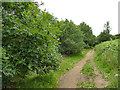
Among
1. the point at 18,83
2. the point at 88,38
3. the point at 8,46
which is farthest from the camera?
the point at 88,38

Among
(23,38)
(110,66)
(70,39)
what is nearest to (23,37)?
(23,38)

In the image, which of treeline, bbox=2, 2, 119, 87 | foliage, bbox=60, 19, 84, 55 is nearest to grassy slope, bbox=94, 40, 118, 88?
treeline, bbox=2, 2, 119, 87

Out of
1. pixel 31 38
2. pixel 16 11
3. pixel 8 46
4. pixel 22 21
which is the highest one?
pixel 16 11

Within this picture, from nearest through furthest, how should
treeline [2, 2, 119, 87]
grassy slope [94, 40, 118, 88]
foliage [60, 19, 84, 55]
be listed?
treeline [2, 2, 119, 87], grassy slope [94, 40, 118, 88], foliage [60, 19, 84, 55]

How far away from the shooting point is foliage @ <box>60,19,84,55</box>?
656 inches

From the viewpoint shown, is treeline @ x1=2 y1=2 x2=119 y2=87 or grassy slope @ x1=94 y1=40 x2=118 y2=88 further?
grassy slope @ x1=94 y1=40 x2=118 y2=88

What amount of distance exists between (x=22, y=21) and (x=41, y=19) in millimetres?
742

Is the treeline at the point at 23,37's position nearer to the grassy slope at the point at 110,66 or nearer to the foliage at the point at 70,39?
the grassy slope at the point at 110,66

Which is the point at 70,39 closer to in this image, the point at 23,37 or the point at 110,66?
the point at 110,66

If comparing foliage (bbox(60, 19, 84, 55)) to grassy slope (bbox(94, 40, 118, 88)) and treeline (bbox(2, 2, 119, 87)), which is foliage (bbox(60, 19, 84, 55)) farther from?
treeline (bbox(2, 2, 119, 87))

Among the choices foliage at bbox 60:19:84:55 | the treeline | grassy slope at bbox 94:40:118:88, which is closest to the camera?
the treeline

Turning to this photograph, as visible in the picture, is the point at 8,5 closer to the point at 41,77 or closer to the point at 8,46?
the point at 8,46

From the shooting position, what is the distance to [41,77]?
5559 millimetres

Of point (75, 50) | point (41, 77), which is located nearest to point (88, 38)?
point (75, 50)
